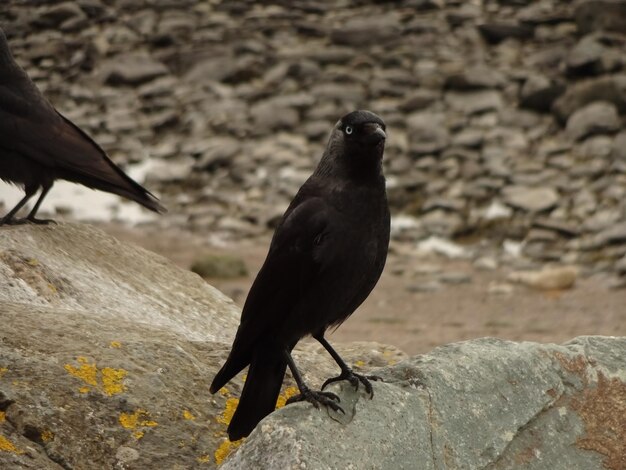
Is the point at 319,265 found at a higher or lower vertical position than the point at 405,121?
higher

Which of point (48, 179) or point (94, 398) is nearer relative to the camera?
point (94, 398)

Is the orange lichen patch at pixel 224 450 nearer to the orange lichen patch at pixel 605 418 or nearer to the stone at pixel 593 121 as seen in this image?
the orange lichen patch at pixel 605 418

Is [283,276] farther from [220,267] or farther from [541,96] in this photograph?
[541,96]

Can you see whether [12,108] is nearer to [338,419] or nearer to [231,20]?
[338,419]

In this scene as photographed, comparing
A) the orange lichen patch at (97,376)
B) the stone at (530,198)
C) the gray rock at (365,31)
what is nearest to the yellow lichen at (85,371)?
the orange lichen patch at (97,376)

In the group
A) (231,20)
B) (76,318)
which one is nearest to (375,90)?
(231,20)

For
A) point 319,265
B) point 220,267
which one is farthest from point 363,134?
point 220,267

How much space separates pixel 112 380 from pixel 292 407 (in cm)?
Result: 92

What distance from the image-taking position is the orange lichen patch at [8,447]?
4.38 m

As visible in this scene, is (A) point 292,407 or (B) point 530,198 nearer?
(A) point 292,407

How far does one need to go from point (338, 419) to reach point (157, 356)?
45.2 inches

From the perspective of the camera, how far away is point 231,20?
21.8m

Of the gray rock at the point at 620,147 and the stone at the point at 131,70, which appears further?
the stone at the point at 131,70

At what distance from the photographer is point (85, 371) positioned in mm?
4766
